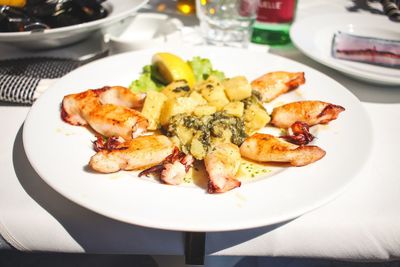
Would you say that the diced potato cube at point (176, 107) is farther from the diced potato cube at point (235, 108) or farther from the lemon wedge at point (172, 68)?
the lemon wedge at point (172, 68)

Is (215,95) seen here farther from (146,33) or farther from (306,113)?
(146,33)

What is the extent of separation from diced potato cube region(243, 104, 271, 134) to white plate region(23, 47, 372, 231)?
0.65 ft

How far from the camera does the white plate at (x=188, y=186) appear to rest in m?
0.82

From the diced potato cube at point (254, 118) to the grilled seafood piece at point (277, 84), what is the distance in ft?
0.51

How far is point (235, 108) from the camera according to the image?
128cm

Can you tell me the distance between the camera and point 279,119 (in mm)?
1293

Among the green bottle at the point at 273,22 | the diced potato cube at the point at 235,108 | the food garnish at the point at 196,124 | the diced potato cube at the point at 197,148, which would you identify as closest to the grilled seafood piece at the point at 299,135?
the food garnish at the point at 196,124

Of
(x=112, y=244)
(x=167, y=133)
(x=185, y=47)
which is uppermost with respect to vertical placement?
(x=185, y=47)

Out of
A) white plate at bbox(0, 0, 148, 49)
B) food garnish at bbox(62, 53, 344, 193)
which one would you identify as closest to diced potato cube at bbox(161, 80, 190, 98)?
food garnish at bbox(62, 53, 344, 193)

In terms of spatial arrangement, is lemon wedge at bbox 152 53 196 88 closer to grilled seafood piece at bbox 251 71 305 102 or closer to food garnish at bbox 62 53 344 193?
food garnish at bbox 62 53 344 193

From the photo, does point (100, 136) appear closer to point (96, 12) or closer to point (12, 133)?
point (12, 133)

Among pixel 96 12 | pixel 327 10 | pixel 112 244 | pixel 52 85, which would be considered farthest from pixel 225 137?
pixel 327 10

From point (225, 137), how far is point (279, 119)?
0.79 feet

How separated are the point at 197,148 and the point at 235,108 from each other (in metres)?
0.24
